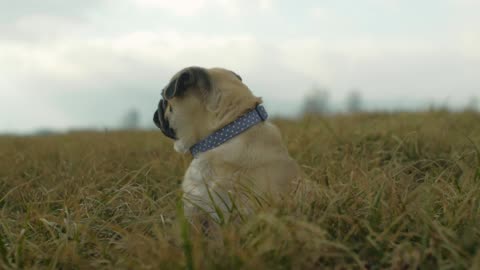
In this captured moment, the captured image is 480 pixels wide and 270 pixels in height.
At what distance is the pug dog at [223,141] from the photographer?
326 cm

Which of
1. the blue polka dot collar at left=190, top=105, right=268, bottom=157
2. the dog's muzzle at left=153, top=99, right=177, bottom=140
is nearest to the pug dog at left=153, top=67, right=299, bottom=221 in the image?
the blue polka dot collar at left=190, top=105, right=268, bottom=157

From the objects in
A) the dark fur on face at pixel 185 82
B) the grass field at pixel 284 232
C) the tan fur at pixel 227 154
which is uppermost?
the dark fur on face at pixel 185 82

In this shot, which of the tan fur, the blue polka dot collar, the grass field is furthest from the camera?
the blue polka dot collar

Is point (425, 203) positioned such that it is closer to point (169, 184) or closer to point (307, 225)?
point (307, 225)

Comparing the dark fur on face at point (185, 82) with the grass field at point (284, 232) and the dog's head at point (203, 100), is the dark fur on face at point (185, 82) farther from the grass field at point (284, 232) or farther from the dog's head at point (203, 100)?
the grass field at point (284, 232)

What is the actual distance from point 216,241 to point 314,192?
733 mm

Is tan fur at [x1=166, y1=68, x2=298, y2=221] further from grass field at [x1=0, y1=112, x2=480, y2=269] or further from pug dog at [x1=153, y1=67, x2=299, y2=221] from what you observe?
grass field at [x1=0, y1=112, x2=480, y2=269]

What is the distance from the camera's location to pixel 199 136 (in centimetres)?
362

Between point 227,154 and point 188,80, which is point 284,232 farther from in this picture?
point 188,80

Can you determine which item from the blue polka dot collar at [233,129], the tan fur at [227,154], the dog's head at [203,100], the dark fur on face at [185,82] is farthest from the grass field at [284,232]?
the dark fur on face at [185,82]

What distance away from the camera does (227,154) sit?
11.0ft

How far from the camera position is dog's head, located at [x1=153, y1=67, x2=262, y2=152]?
3461mm

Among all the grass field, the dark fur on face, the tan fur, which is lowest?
the grass field

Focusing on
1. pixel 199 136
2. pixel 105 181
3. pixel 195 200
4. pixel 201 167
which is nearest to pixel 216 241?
pixel 195 200
